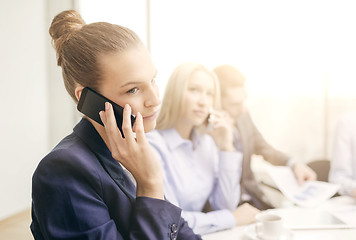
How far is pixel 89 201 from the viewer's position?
0.59 m

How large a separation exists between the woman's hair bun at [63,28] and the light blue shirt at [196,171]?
71cm

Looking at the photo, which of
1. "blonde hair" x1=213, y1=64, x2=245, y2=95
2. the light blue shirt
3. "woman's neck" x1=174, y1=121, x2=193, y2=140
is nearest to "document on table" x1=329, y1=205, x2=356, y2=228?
the light blue shirt

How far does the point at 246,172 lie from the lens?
182cm

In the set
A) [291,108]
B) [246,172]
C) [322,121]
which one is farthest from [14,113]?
[322,121]

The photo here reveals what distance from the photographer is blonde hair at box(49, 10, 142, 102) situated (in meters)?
0.69

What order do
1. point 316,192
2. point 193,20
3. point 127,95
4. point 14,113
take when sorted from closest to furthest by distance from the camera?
point 127,95, point 14,113, point 316,192, point 193,20

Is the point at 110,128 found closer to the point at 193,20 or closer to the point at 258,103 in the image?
the point at 193,20

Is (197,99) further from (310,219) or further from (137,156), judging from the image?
(137,156)

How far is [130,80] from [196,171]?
3.15ft

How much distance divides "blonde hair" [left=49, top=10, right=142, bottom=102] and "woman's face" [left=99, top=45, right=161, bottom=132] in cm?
1

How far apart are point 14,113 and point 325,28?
1.67 m

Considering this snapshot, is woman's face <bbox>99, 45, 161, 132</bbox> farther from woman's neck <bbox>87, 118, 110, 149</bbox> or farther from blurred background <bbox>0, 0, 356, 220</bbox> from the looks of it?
blurred background <bbox>0, 0, 356, 220</bbox>

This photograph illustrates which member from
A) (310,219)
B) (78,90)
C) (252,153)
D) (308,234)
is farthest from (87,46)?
(252,153)

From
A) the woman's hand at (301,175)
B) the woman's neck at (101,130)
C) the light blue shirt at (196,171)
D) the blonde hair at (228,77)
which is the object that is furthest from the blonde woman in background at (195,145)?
the woman's neck at (101,130)
